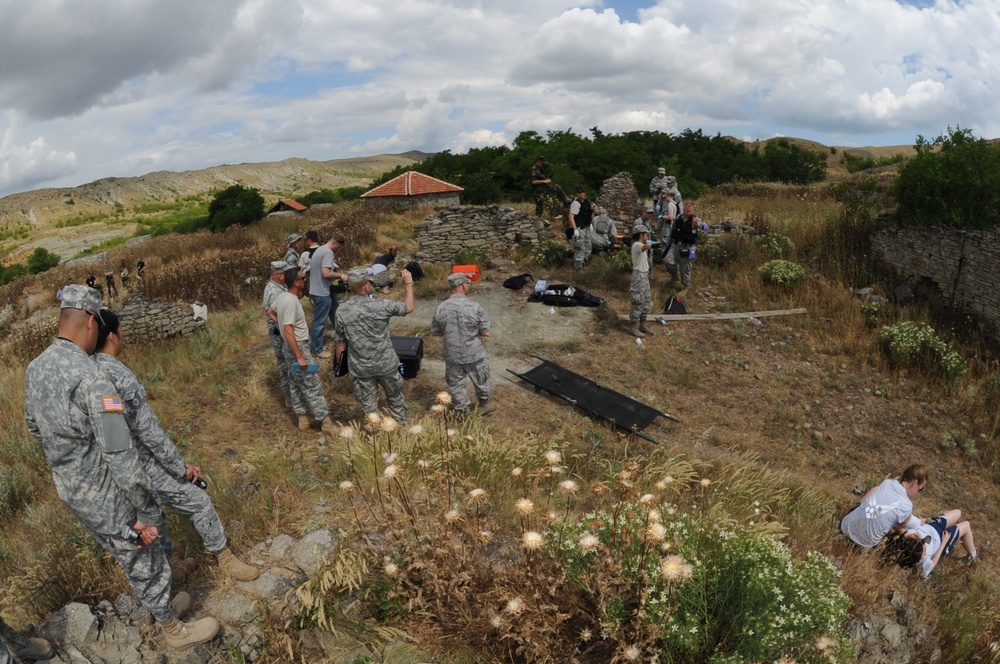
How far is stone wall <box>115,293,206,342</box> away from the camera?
31.0 ft

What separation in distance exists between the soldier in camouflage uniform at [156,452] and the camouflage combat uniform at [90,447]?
0.12m

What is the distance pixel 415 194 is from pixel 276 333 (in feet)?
58.3

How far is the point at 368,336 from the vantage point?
541cm

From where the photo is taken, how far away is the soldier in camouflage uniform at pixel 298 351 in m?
5.49

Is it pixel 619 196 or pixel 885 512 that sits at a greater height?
pixel 619 196

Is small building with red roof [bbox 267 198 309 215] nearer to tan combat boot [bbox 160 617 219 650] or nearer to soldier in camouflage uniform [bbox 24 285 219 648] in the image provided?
soldier in camouflage uniform [bbox 24 285 219 648]

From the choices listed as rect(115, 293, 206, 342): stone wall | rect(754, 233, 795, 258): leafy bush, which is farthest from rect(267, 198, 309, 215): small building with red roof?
rect(754, 233, 795, 258): leafy bush

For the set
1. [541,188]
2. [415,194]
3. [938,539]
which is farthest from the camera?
[415,194]

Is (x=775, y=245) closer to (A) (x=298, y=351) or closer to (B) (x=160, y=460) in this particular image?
(A) (x=298, y=351)

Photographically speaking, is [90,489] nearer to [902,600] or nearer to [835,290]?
[902,600]

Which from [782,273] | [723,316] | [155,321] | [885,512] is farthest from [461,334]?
[782,273]

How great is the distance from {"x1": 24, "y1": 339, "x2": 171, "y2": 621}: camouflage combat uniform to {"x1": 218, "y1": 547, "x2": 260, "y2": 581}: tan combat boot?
0.50 m

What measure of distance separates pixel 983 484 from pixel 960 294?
16.0ft

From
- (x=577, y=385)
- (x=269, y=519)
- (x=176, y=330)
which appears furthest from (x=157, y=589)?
(x=176, y=330)
